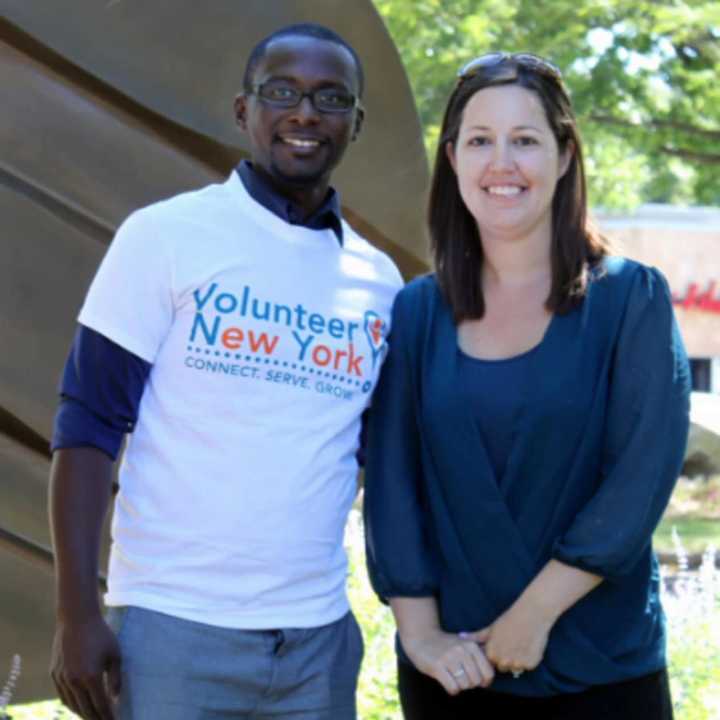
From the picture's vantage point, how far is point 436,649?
2.63 m

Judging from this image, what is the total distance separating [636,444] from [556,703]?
459mm

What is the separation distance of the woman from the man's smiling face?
0.73 ft

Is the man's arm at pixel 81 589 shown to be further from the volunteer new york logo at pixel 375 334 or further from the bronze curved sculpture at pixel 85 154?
the bronze curved sculpture at pixel 85 154

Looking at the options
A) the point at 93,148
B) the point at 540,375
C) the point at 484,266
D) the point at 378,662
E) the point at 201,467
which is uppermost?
the point at 93,148

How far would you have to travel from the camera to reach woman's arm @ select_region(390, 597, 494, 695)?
102 inches

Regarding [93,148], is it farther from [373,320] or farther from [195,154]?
[373,320]

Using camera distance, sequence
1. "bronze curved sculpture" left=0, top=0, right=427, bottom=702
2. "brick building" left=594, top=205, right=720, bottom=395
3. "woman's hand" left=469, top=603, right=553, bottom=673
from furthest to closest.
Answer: "brick building" left=594, top=205, right=720, bottom=395 → "bronze curved sculpture" left=0, top=0, right=427, bottom=702 → "woman's hand" left=469, top=603, right=553, bottom=673

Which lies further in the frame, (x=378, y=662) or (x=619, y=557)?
(x=378, y=662)

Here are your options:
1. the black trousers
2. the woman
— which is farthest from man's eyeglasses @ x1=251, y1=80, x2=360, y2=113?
the black trousers

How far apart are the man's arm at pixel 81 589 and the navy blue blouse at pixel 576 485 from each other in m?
0.52

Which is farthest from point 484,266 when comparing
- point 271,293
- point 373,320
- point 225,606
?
point 225,606

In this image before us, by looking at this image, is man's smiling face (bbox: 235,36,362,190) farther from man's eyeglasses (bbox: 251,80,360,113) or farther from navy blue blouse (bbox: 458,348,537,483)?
navy blue blouse (bbox: 458,348,537,483)

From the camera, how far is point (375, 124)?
168 inches

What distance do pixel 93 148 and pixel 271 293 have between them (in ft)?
5.25
